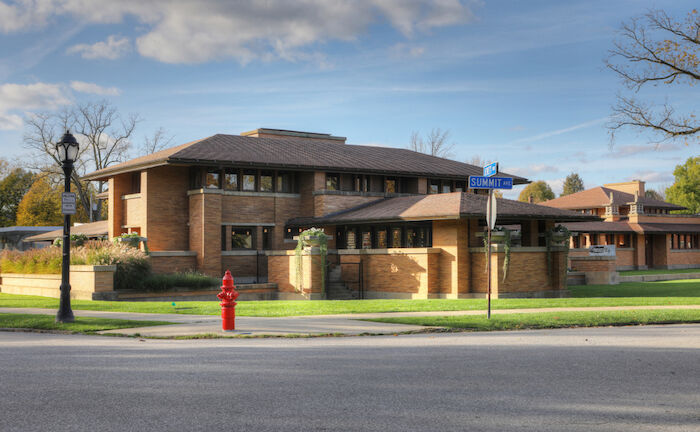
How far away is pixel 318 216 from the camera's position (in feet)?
116

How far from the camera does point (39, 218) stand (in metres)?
74.9

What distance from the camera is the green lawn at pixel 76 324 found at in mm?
15583

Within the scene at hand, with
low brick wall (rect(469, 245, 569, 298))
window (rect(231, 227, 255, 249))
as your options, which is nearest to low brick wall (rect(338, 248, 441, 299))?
low brick wall (rect(469, 245, 569, 298))

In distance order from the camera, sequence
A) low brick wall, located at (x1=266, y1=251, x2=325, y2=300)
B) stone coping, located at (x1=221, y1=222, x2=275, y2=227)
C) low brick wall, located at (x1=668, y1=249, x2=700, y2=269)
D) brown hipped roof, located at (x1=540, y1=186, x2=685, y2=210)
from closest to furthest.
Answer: low brick wall, located at (x1=266, y1=251, x2=325, y2=300) < stone coping, located at (x1=221, y1=222, x2=275, y2=227) < low brick wall, located at (x1=668, y1=249, x2=700, y2=269) < brown hipped roof, located at (x1=540, y1=186, x2=685, y2=210)

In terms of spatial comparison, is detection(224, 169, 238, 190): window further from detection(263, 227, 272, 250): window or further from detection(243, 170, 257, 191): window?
detection(263, 227, 272, 250): window

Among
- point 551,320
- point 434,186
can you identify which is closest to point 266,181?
point 434,186

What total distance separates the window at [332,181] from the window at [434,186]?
621 centimetres

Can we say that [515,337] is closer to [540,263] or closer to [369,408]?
[369,408]

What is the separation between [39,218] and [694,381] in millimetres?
76642

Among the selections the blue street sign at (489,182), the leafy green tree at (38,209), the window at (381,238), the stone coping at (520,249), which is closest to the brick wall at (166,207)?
the window at (381,238)

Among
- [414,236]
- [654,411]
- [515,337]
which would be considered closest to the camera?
[654,411]

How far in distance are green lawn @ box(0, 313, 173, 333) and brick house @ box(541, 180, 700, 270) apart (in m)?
43.7

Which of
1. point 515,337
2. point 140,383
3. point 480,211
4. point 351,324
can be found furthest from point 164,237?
point 140,383

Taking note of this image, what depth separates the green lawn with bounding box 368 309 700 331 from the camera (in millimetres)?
15086
